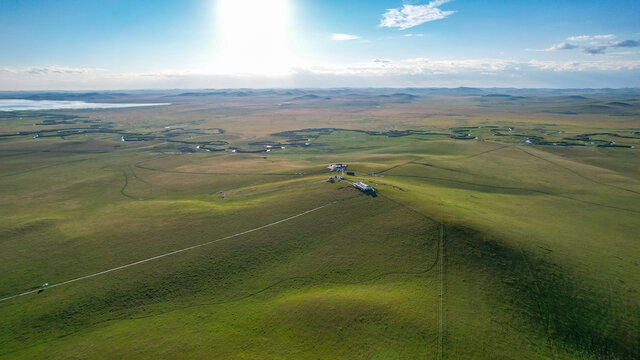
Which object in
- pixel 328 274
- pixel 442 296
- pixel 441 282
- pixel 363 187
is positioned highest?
pixel 363 187

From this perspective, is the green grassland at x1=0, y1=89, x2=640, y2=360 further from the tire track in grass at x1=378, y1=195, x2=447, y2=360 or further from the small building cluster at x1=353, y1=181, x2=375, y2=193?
the small building cluster at x1=353, y1=181, x2=375, y2=193

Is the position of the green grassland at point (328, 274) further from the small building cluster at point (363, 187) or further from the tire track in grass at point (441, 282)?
the small building cluster at point (363, 187)

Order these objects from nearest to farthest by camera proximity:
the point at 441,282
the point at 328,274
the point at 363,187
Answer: the point at 441,282
the point at 328,274
the point at 363,187

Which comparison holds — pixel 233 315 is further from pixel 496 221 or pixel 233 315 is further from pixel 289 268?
pixel 496 221

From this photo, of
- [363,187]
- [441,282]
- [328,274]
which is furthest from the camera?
[363,187]

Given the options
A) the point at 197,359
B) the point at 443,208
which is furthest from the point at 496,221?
the point at 197,359

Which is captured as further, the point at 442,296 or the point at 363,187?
the point at 363,187

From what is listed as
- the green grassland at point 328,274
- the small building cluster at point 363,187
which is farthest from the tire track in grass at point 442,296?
the small building cluster at point 363,187

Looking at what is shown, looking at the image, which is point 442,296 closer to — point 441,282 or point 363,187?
point 441,282

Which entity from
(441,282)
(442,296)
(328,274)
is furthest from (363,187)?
(442,296)

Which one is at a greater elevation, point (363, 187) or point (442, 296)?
point (363, 187)

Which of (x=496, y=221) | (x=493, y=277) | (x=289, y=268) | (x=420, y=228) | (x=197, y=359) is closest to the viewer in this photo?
(x=197, y=359)
